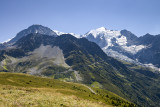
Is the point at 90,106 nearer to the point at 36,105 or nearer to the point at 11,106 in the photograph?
the point at 36,105

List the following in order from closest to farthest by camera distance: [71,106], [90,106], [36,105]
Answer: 1. [36,105]
2. [71,106]
3. [90,106]

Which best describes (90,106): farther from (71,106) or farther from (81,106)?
(71,106)

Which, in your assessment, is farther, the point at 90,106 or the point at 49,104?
the point at 90,106

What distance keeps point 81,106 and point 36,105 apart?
14545 millimetres

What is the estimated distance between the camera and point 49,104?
142 ft

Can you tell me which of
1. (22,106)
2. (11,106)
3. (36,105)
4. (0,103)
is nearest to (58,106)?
(36,105)

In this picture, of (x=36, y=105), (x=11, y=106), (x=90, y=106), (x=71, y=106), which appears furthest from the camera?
(x=90, y=106)

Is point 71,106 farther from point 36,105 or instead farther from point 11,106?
point 11,106

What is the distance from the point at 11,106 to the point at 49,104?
10623mm

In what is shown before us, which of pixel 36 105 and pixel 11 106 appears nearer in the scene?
pixel 11 106

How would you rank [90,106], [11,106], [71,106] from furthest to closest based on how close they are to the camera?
[90,106]
[71,106]
[11,106]

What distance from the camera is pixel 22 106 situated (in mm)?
38594

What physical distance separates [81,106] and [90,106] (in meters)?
4.05

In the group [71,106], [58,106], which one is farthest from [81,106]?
[58,106]
